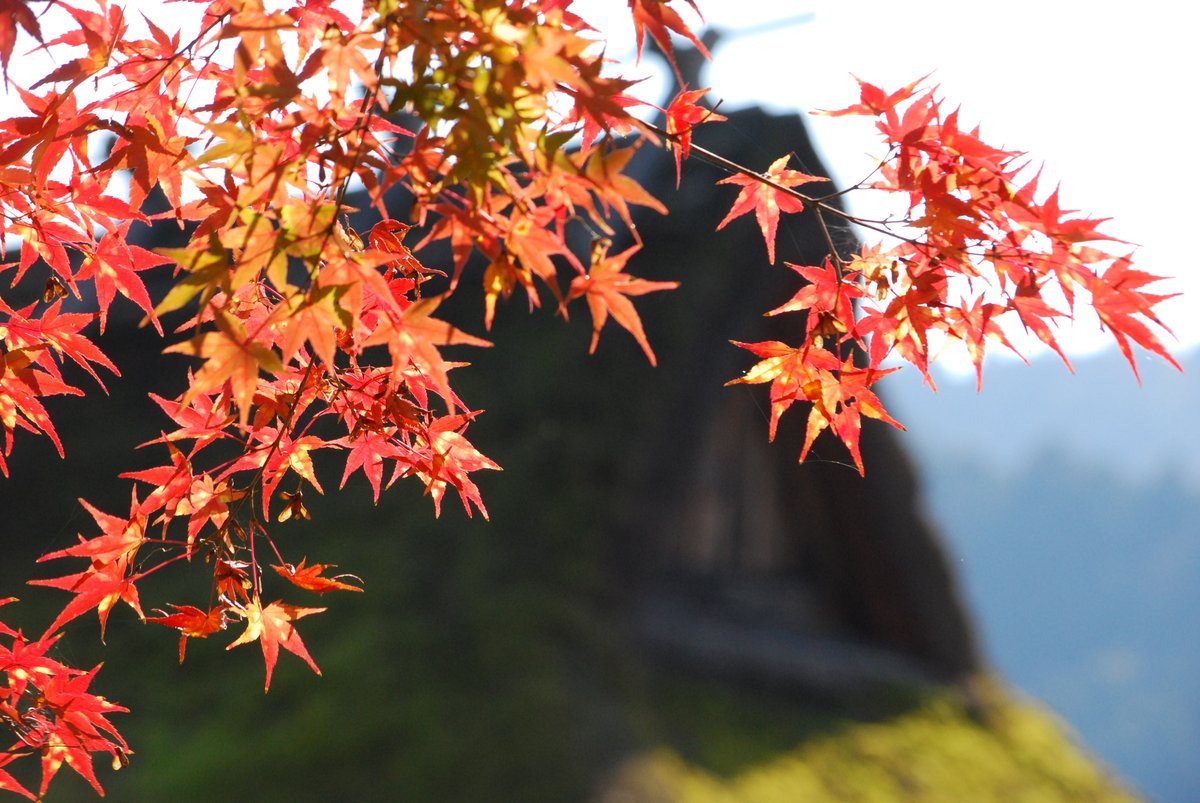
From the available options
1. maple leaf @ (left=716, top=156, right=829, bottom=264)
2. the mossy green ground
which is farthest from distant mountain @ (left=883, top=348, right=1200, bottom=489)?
maple leaf @ (left=716, top=156, right=829, bottom=264)

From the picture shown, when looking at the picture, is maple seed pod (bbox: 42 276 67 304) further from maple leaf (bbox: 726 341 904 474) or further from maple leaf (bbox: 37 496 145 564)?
maple leaf (bbox: 726 341 904 474)

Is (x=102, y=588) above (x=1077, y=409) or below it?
below

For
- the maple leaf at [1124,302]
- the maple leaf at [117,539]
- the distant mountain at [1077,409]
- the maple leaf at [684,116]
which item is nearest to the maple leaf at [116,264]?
the maple leaf at [117,539]

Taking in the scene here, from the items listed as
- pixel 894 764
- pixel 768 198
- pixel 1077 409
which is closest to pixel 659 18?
pixel 768 198

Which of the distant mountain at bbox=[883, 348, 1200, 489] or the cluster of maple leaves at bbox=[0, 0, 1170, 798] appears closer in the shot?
the cluster of maple leaves at bbox=[0, 0, 1170, 798]

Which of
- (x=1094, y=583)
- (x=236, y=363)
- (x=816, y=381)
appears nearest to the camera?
(x=236, y=363)

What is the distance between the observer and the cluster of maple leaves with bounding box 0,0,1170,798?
0.86 m

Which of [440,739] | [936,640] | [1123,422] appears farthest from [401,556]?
[1123,422]

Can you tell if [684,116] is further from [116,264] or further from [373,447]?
[116,264]

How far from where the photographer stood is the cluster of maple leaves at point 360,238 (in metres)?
0.86

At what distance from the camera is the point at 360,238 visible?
1.18 meters

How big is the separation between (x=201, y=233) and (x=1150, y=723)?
45.4 m

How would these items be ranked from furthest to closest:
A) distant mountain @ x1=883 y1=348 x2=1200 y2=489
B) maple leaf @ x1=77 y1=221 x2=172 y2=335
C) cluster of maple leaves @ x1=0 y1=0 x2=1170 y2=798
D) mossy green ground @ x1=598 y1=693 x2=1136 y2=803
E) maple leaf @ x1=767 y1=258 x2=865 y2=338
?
distant mountain @ x1=883 y1=348 x2=1200 y2=489 < mossy green ground @ x1=598 y1=693 x2=1136 y2=803 < maple leaf @ x1=77 y1=221 x2=172 y2=335 < maple leaf @ x1=767 y1=258 x2=865 y2=338 < cluster of maple leaves @ x1=0 y1=0 x2=1170 y2=798

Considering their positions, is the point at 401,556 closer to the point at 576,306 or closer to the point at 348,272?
the point at 576,306
